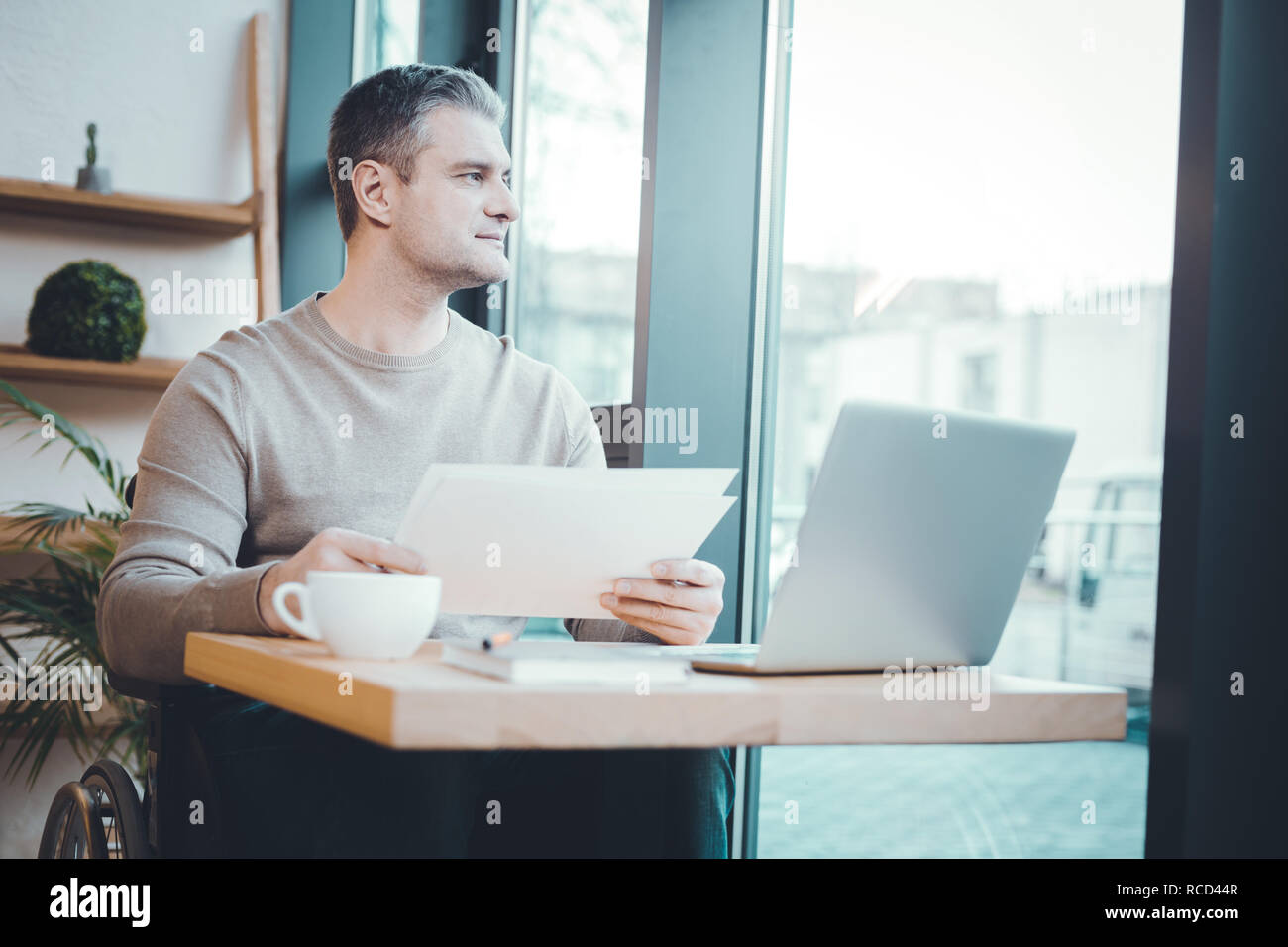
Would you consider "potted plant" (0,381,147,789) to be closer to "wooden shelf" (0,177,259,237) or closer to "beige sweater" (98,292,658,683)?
"wooden shelf" (0,177,259,237)

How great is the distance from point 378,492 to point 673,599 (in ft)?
1.85

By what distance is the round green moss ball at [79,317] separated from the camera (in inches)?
116

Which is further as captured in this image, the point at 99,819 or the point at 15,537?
the point at 15,537

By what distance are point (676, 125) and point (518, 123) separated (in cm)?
101

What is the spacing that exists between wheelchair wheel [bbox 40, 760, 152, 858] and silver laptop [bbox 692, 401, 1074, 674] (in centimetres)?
69

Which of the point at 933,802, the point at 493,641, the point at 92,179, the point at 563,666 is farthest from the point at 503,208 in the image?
the point at 933,802

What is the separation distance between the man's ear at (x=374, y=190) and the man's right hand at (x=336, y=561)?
0.86m

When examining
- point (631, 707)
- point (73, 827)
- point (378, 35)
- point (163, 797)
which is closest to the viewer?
point (631, 707)

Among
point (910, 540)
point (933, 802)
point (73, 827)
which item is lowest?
point (933, 802)

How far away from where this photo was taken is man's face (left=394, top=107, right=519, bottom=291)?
5.65 ft

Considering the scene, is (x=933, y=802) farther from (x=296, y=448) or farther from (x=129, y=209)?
(x=129, y=209)

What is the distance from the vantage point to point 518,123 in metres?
2.81

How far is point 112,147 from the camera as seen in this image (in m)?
3.29

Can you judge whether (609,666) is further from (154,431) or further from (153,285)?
(153,285)
